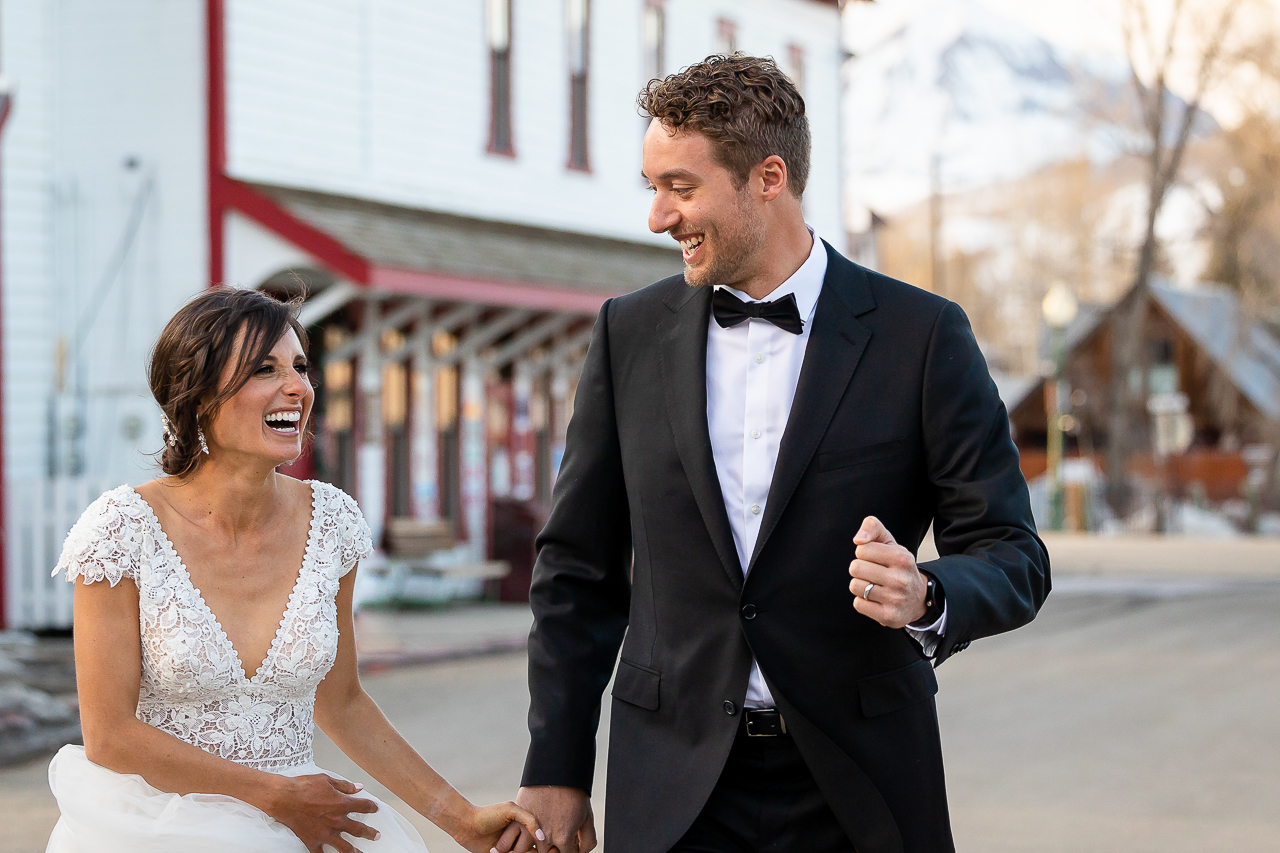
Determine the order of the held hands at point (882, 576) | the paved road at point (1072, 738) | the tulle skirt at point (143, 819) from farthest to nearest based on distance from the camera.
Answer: the paved road at point (1072, 738) → the tulle skirt at point (143, 819) → the held hands at point (882, 576)

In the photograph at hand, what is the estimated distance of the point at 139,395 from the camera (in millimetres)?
13266

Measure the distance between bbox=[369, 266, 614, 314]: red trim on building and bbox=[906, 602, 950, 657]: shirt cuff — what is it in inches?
434

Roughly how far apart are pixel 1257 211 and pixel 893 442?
35553 millimetres

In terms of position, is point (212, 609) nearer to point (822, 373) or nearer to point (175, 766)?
point (175, 766)

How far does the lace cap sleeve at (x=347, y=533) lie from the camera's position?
3682 millimetres

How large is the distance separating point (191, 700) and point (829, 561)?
143cm

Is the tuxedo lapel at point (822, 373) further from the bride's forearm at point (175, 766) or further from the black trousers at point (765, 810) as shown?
the bride's forearm at point (175, 766)

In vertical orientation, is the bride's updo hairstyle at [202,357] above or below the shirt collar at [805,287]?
below

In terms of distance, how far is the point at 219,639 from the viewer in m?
3.35

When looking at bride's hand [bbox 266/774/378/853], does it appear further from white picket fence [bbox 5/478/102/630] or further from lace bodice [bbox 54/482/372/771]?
white picket fence [bbox 5/478/102/630]

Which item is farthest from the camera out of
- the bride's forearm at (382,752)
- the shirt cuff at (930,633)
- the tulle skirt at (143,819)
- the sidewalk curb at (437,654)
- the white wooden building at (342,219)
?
the white wooden building at (342,219)

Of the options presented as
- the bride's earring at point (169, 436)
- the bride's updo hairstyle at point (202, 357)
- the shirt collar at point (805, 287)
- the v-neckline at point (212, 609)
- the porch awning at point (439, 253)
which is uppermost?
the porch awning at point (439, 253)

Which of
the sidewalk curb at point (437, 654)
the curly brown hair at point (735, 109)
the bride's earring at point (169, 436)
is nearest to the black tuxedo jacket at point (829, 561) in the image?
the curly brown hair at point (735, 109)

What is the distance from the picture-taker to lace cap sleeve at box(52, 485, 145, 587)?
322 cm
